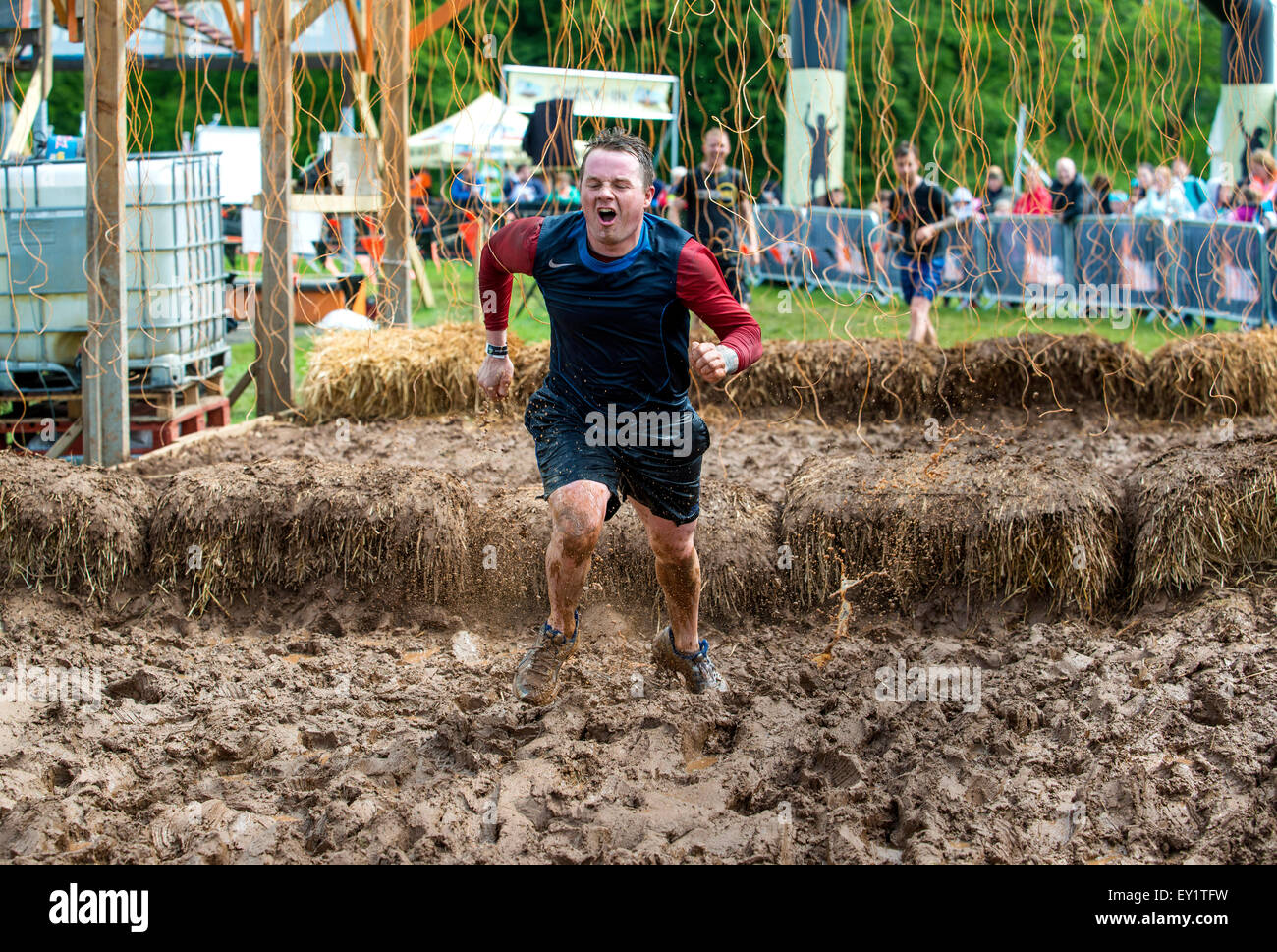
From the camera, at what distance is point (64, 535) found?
5137 mm

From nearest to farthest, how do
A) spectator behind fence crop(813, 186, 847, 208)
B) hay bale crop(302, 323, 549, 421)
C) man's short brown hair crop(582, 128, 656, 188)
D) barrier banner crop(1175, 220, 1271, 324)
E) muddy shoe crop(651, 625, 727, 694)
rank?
man's short brown hair crop(582, 128, 656, 188), muddy shoe crop(651, 625, 727, 694), hay bale crop(302, 323, 549, 421), barrier banner crop(1175, 220, 1271, 324), spectator behind fence crop(813, 186, 847, 208)

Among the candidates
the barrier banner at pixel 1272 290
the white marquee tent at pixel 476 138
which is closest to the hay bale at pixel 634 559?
the barrier banner at pixel 1272 290

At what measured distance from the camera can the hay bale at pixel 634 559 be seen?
5.16 metres

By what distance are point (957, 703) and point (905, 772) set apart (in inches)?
23.5

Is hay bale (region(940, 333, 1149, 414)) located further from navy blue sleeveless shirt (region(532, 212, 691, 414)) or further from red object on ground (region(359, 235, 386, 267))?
navy blue sleeveless shirt (region(532, 212, 691, 414))

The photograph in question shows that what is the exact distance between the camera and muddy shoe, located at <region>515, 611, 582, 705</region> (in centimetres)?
416

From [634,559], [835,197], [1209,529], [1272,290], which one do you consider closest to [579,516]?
[634,559]

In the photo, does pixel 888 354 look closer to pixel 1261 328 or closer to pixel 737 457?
pixel 737 457

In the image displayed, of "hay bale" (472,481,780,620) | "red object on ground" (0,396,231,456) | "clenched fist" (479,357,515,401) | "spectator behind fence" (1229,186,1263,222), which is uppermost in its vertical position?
"spectator behind fence" (1229,186,1263,222)

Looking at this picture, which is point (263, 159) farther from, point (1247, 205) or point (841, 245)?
point (1247, 205)

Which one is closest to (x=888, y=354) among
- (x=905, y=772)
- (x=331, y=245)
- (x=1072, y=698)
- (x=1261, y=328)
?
(x=1261, y=328)

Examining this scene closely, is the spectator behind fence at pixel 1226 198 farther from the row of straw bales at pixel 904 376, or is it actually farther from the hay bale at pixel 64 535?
the hay bale at pixel 64 535

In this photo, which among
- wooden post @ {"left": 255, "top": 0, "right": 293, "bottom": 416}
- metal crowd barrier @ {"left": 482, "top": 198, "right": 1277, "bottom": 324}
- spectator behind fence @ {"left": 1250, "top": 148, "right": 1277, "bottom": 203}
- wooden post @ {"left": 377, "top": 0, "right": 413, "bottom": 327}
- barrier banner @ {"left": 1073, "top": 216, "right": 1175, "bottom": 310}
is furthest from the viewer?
barrier banner @ {"left": 1073, "top": 216, "right": 1175, "bottom": 310}

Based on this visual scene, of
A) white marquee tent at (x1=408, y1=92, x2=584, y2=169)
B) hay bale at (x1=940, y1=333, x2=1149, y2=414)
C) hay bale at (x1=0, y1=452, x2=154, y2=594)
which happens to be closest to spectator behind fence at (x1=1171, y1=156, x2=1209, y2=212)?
hay bale at (x1=940, y1=333, x2=1149, y2=414)
